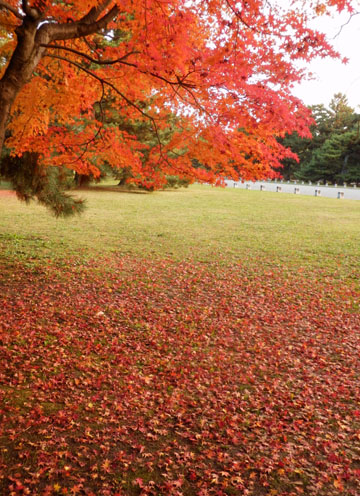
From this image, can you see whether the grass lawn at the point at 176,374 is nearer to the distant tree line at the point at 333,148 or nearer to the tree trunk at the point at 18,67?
the tree trunk at the point at 18,67

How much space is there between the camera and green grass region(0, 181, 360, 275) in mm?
10836

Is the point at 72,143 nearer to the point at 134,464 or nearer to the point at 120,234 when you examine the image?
the point at 134,464

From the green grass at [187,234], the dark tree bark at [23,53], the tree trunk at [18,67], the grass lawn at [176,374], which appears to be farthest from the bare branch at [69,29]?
the green grass at [187,234]

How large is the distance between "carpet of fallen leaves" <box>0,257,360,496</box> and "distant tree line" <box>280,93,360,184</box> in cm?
4032

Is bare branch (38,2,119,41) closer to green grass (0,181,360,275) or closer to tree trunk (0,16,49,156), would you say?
tree trunk (0,16,49,156)

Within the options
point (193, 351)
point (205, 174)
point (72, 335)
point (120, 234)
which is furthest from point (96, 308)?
point (120, 234)

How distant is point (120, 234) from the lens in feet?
43.9

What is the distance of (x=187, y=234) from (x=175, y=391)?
9.93 meters

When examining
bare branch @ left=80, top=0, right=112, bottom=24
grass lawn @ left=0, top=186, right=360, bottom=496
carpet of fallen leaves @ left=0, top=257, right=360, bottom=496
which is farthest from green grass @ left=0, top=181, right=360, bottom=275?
bare branch @ left=80, top=0, right=112, bottom=24

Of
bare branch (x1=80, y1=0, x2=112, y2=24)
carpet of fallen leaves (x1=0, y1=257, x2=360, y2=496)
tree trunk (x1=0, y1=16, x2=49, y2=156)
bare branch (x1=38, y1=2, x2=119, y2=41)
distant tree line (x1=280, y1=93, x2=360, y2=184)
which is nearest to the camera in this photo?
carpet of fallen leaves (x1=0, y1=257, x2=360, y2=496)

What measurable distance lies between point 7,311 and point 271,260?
22.6 feet

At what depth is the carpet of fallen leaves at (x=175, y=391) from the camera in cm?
313

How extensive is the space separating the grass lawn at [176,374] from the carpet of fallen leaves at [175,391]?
0.02 m

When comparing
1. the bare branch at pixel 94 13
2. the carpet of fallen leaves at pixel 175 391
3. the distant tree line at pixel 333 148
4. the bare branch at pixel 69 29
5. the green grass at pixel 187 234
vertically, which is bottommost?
the carpet of fallen leaves at pixel 175 391
